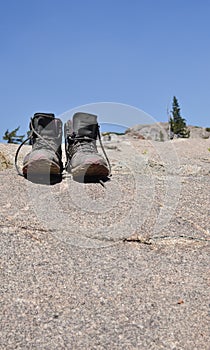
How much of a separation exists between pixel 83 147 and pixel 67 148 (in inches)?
10.8

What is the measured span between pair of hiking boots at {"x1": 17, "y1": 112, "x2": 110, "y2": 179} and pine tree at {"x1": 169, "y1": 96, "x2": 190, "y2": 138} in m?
26.8

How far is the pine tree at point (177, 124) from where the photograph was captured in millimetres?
32047

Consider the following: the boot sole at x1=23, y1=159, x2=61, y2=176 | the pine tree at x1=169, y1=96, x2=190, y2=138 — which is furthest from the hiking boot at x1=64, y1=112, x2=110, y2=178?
the pine tree at x1=169, y1=96, x2=190, y2=138

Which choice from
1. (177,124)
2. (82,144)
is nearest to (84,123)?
(82,144)

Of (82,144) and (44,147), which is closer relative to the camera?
(44,147)

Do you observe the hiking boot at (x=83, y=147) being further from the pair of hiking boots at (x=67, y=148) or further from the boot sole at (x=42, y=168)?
the boot sole at (x=42, y=168)

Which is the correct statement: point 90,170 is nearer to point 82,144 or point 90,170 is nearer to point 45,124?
point 82,144

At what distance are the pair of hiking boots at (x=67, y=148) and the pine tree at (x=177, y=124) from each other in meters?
26.8

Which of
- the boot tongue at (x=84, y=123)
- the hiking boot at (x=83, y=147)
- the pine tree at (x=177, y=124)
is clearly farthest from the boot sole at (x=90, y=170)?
the pine tree at (x=177, y=124)

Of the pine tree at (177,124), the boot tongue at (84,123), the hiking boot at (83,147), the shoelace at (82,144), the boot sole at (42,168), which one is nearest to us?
the boot sole at (42,168)

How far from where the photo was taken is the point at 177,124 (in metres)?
35.6

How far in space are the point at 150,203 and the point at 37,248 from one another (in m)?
0.95

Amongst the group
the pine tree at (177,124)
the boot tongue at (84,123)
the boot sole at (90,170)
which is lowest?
the pine tree at (177,124)

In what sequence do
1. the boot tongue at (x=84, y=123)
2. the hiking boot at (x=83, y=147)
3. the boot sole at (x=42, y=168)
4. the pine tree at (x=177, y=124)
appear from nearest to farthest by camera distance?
the boot sole at (x=42, y=168)
the hiking boot at (x=83, y=147)
the boot tongue at (x=84, y=123)
the pine tree at (x=177, y=124)
